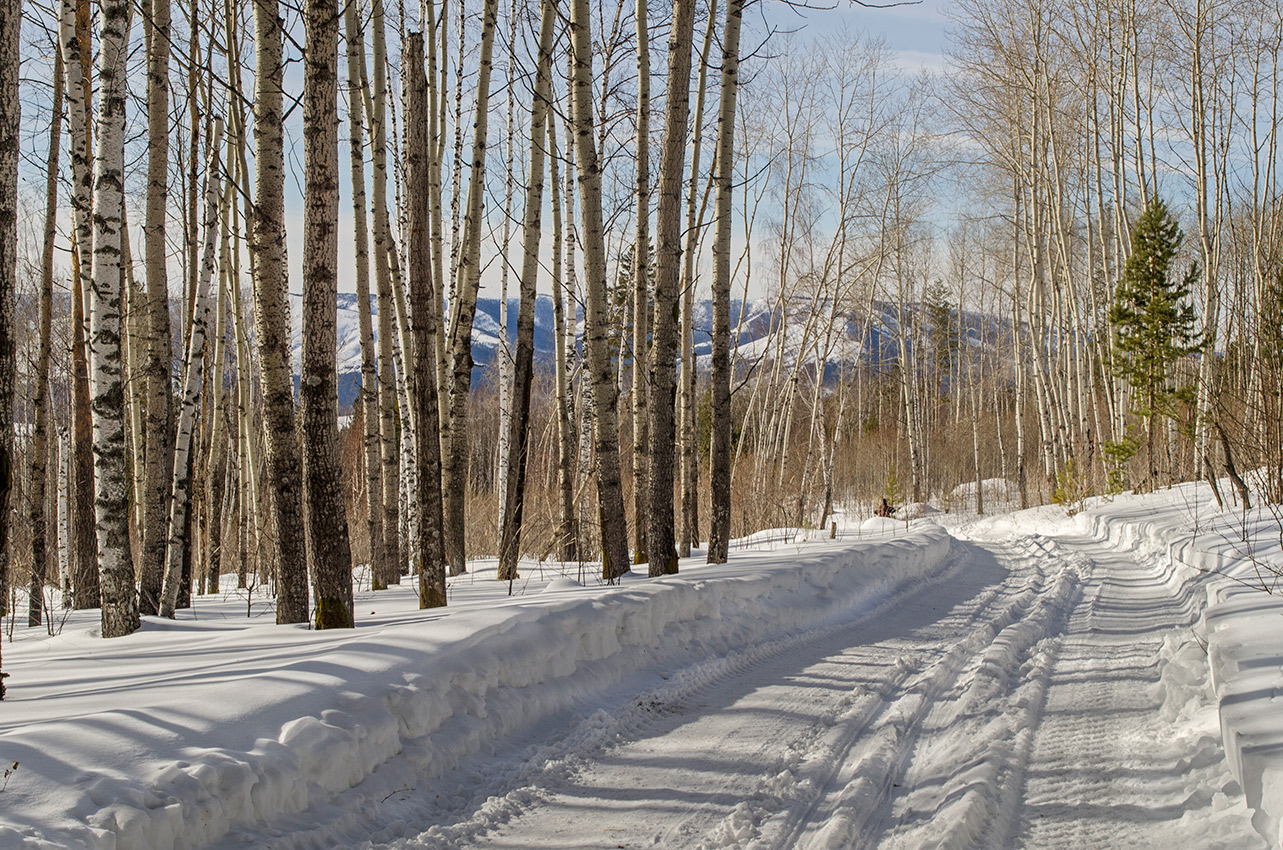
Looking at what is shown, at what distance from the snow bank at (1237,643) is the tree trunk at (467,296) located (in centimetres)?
697

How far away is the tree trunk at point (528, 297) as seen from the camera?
8.86 m

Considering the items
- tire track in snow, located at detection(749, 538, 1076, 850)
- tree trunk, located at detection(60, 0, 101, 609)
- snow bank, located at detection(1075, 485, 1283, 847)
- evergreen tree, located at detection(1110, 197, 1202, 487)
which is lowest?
tire track in snow, located at detection(749, 538, 1076, 850)

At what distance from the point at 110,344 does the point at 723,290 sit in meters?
5.61

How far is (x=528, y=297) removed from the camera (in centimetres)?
964

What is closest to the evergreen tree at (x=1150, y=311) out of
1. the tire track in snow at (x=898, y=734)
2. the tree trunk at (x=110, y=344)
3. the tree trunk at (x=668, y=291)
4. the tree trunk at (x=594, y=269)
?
the tire track in snow at (x=898, y=734)

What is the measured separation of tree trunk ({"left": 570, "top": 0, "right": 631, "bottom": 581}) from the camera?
7.16 metres

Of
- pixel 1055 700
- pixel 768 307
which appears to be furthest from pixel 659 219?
pixel 768 307

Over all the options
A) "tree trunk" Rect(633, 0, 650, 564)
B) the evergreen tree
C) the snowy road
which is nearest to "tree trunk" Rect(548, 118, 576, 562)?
"tree trunk" Rect(633, 0, 650, 564)

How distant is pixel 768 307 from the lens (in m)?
23.8

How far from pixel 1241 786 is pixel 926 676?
1.94 metres

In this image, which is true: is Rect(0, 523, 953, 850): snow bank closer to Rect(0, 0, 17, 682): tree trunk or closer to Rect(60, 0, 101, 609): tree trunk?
Rect(0, 0, 17, 682): tree trunk

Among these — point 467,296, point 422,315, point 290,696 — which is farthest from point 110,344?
point 467,296

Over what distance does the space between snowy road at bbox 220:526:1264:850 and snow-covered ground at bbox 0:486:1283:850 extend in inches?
0.6

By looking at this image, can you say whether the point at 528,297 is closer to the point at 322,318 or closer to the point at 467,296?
the point at 467,296
